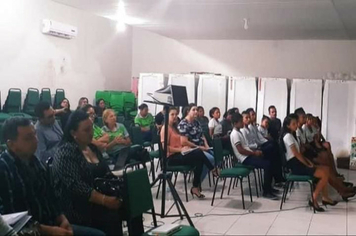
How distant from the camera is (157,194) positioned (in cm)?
546

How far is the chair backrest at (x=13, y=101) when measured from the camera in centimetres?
820

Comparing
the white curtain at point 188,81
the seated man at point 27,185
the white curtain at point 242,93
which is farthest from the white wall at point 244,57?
the seated man at point 27,185

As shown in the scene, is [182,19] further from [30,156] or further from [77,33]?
[30,156]

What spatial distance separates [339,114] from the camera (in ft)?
32.0

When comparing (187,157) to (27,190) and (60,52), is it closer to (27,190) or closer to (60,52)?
(27,190)

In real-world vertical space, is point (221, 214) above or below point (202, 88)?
below

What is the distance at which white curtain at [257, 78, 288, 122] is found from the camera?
10.2 meters

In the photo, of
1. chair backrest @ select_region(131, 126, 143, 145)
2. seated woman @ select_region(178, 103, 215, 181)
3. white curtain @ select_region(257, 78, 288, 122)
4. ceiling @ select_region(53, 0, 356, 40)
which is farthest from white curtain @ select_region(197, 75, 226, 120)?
seated woman @ select_region(178, 103, 215, 181)

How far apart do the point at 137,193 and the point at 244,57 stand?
32.9 ft

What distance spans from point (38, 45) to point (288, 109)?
5.81m

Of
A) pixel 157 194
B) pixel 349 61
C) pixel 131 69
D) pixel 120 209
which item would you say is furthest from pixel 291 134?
pixel 131 69

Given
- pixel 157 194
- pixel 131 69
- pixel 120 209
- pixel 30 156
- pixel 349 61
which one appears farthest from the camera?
pixel 131 69

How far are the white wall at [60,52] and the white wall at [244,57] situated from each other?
2.36 ft

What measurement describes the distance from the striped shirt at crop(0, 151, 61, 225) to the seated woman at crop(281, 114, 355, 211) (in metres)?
3.48
